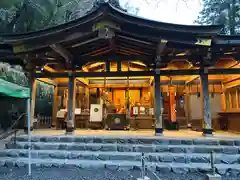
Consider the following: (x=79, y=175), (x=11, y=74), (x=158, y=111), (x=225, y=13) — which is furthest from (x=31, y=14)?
(x=225, y=13)

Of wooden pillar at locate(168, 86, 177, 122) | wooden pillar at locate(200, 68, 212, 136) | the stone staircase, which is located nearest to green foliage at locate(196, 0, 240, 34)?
wooden pillar at locate(168, 86, 177, 122)

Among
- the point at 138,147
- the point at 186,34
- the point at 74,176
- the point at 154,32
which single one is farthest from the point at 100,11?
the point at 74,176

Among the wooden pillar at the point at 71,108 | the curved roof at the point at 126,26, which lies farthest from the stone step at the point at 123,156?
the curved roof at the point at 126,26

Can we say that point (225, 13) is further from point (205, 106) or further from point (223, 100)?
point (205, 106)

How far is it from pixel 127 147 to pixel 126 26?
329cm

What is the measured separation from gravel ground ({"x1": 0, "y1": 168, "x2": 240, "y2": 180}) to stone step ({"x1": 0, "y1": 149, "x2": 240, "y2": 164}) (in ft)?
1.61

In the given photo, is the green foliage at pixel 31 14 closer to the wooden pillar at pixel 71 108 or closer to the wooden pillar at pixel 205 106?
the wooden pillar at pixel 71 108

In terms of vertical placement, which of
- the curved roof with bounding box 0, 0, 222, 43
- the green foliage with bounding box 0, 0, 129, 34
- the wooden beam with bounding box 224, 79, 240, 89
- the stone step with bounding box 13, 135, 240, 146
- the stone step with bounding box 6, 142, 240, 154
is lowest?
the stone step with bounding box 6, 142, 240, 154

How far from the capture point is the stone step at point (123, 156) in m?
4.54

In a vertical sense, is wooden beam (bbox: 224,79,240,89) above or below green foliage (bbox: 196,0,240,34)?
below

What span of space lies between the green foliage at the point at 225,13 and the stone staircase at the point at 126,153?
10.9m

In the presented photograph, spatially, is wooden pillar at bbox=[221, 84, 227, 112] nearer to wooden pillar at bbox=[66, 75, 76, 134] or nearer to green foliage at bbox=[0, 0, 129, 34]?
wooden pillar at bbox=[66, 75, 76, 134]

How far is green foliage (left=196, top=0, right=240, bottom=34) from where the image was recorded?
1377 cm

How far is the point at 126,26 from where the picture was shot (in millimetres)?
5441
